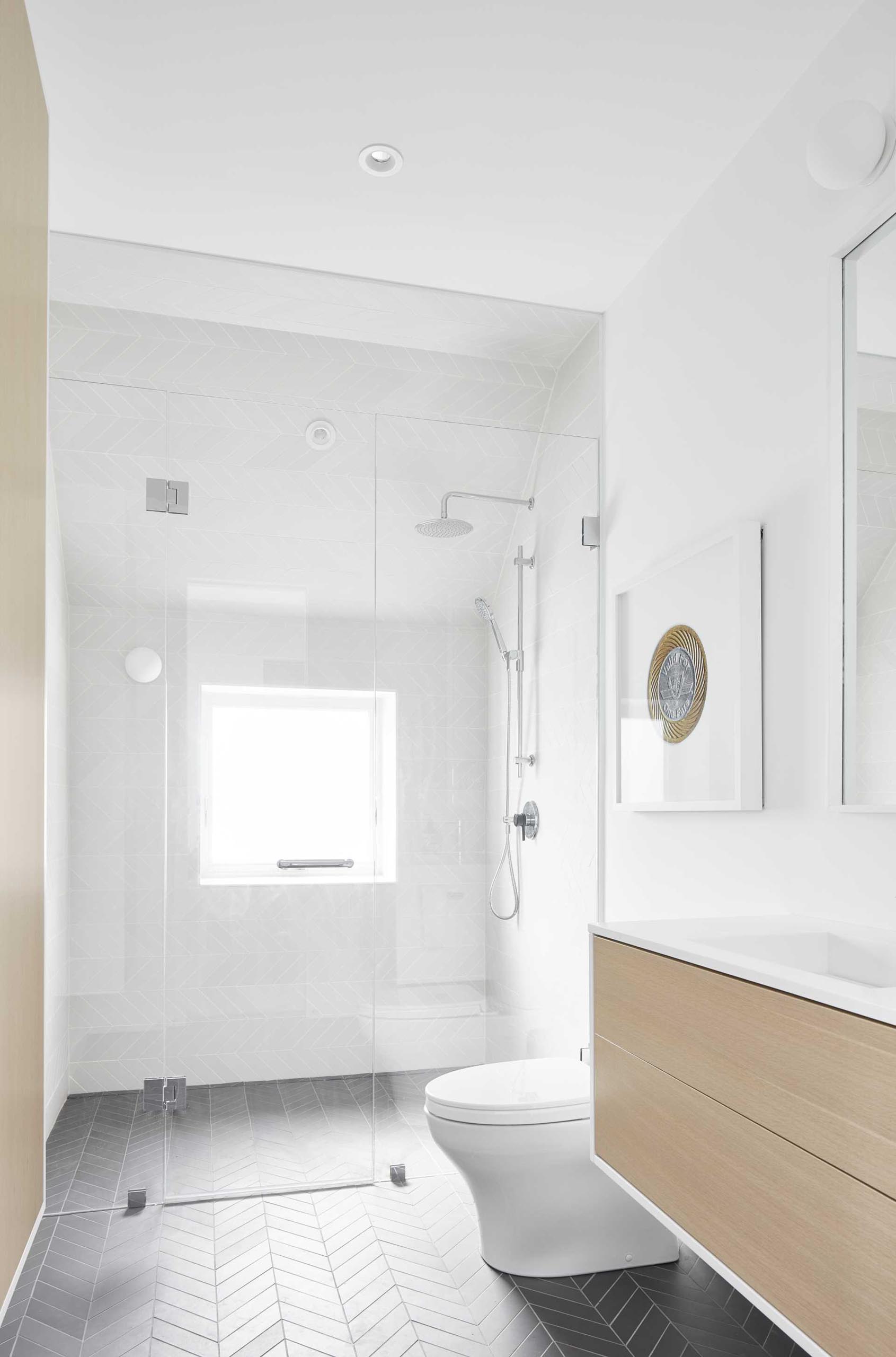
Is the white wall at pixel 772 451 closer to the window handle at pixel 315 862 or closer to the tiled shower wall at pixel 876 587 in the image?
the tiled shower wall at pixel 876 587

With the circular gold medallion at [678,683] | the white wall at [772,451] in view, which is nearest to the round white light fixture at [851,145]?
the white wall at [772,451]

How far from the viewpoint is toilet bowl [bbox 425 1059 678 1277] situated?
7.39ft

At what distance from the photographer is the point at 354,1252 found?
2.36 meters

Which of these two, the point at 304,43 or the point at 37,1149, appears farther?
the point at 304,43

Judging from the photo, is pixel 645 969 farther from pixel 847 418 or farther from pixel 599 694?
pixel 599 694

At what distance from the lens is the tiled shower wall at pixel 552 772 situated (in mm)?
2875

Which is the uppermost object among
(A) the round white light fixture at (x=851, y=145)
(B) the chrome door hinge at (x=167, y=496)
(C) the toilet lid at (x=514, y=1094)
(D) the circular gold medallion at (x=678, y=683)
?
(A) the round white light fixture at (x=851, y=145)

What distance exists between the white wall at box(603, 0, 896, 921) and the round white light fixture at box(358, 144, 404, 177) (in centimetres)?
80

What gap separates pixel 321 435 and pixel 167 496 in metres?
0.49

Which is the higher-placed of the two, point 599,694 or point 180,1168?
point 599,694

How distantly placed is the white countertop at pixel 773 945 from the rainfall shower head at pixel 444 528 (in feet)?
4.54

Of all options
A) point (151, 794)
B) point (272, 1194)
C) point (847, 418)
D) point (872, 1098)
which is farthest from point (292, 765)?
point (872, 1098)

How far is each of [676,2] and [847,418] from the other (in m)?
0.90

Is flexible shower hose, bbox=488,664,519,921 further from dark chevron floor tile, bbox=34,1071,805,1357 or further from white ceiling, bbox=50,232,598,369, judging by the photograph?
white ceiling, bbox=50,232,598,369
